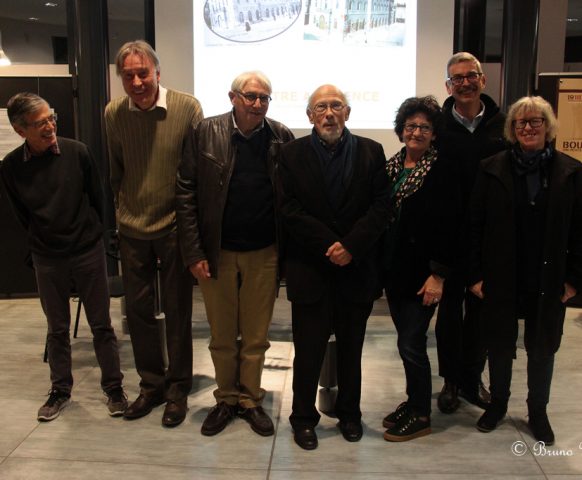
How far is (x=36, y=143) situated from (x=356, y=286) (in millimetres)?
1583

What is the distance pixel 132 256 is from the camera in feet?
9.00

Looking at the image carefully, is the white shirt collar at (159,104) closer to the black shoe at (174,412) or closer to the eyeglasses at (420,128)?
the eyeglasses at (420,128)

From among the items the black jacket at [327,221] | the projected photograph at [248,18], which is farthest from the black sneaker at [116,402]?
the projected photograph at [248,18]

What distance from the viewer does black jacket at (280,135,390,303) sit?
2.33m

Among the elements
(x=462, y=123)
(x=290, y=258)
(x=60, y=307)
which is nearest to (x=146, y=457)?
(x=60, y=307)

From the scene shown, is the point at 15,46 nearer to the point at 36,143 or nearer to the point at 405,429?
the point at 36,143

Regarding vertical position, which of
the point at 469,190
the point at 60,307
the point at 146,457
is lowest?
the point at 146,457

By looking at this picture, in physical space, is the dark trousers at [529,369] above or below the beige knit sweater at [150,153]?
below

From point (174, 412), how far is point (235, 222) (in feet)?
3.17

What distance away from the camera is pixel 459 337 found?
285 centimetres

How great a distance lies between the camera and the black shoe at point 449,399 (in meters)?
2.87

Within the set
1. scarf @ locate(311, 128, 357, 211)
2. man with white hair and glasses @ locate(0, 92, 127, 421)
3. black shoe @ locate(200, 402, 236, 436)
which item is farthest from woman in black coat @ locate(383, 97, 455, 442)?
man with white hair and glasses @ locate(0, 92, 127, 421)

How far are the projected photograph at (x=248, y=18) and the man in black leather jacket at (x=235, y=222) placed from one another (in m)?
1.95

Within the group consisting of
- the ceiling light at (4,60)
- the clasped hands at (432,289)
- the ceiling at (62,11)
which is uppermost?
the ceiling at (62,11)
